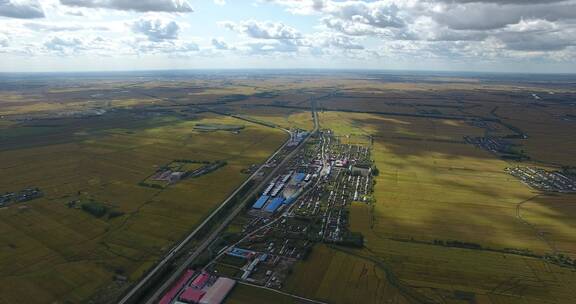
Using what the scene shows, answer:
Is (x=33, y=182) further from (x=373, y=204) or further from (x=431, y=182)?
(x=431, y=182)

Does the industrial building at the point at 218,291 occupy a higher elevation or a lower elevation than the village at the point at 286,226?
lower

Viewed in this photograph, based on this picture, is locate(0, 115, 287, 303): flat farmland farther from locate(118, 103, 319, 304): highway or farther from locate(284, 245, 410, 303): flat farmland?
locate(284, 245, 410, 303): flat farmland

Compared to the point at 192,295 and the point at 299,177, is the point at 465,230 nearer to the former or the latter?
the point at 299,177

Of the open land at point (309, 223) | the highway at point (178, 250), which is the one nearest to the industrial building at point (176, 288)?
the highway at point (178, 250)

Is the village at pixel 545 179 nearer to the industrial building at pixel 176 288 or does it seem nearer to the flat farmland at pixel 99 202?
the flat farmland at pixel 99 202

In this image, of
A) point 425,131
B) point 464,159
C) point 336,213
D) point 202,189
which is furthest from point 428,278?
point 425,131
